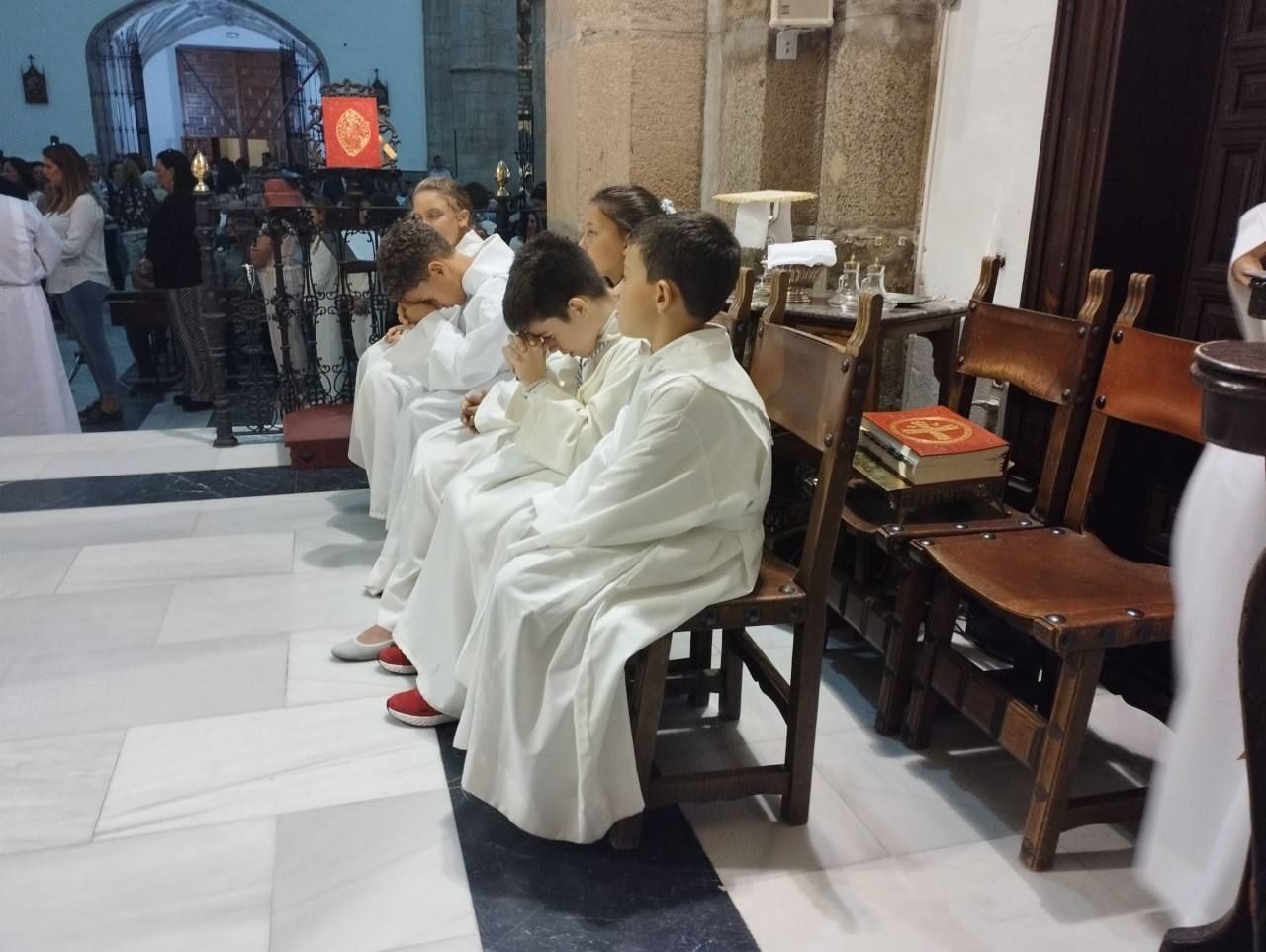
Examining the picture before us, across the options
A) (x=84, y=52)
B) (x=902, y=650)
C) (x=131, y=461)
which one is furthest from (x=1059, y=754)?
(x=84, y=52)

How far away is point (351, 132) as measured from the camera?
16.3 ft

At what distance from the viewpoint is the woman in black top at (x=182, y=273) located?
19.7ft

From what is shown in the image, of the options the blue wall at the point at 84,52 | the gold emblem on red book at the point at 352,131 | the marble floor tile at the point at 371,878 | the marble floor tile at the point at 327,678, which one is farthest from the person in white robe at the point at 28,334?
the blue wall at the point at 84,52

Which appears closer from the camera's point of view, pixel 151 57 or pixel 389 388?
pixel 389 388

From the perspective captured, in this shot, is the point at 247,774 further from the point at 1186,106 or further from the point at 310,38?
the point at 310,38

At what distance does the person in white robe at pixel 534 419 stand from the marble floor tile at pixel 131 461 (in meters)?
2.33

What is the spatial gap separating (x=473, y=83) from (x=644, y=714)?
Answer: 1343 cm

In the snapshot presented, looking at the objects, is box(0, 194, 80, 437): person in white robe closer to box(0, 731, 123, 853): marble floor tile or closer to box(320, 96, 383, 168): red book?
box(320, 96, 383, 168): red book

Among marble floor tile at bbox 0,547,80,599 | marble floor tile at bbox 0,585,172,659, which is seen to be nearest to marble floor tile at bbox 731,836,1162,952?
marble floor tile at bbox 0,585,172,659

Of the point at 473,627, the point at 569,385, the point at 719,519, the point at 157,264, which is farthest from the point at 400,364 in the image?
the point at 157,264

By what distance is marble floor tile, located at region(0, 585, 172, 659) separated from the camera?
283 centimetres

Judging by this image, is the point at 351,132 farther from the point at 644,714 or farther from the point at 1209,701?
the point at 1209,701

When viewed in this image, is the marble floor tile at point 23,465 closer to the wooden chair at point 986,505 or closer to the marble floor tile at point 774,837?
the marble floor tile at point 774,837

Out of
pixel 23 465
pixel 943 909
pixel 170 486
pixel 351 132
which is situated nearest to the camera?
pixel 943 909
